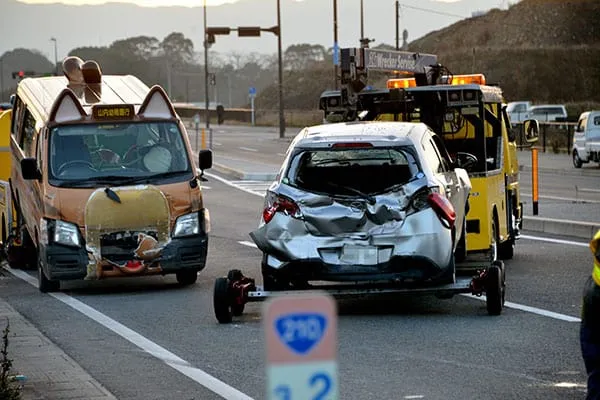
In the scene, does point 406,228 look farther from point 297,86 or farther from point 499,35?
point 297,86

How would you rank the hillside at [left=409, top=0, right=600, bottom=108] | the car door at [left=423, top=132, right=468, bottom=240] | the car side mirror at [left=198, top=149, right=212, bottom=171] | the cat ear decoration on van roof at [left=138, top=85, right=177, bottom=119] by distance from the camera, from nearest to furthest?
the car door at [left=423, top=132, right=468, bottom=240]
the cat ear decoration on van roof at [left=138, top=85, right=177, bottom=119]
the car side mirror at [left=198, top=149, right=212, bottom=171]
the hillside at [left=409, top=0, right=600, bottom=108]

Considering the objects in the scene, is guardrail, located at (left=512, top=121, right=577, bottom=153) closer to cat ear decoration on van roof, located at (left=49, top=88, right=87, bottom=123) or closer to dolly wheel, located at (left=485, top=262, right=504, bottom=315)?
cat ear decoration on van roof, located at (left=49, top=88, right=87, bottom=123)

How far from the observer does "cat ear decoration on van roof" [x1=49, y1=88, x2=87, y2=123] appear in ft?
57.7

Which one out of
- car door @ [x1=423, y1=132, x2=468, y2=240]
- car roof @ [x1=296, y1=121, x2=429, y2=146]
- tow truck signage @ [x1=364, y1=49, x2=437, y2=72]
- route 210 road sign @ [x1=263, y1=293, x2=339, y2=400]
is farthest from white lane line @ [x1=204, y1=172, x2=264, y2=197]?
route 210 road sign @ [x1=263, y1=293, x2=339, y2=400]

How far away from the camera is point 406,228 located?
13633mm

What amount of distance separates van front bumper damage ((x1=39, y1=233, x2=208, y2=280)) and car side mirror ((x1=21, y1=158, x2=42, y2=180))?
34.3 inches

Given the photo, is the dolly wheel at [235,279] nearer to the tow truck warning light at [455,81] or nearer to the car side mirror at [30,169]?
the car side mirror at [30,169]

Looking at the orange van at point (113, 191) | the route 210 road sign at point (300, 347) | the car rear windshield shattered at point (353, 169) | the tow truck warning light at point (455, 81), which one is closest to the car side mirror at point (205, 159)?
the orange van at point (113, 191)

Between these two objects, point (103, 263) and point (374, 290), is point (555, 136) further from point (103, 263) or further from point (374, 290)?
point (374, 290)

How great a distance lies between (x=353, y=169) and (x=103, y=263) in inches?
146

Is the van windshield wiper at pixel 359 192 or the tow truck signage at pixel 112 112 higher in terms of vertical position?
the tow truck signage at pixel 112 112

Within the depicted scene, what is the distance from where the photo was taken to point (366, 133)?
46.8 ft

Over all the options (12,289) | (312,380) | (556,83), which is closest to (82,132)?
(12,289)

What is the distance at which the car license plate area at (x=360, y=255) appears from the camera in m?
13.5
